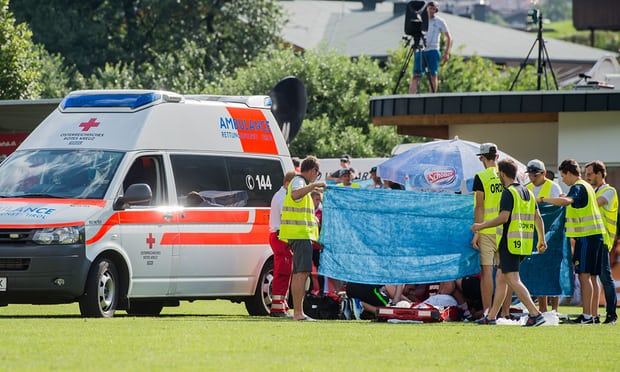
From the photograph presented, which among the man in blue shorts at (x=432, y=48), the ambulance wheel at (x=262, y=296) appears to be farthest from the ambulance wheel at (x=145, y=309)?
the man in blue shorts at (x=432, y=48)

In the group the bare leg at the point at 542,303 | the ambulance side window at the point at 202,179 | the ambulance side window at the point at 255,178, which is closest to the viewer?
the ambulance side window at the point at 202,179

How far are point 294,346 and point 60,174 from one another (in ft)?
16.3

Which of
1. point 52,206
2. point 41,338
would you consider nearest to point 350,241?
point 52,206

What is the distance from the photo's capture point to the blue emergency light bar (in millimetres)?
16906

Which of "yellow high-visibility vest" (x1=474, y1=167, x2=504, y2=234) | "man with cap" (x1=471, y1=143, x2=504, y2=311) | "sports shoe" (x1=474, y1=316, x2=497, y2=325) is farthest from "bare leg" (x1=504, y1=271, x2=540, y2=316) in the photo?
"yellow high-visibility vest" (x1=474, y1=167, x2=504, y2=234)

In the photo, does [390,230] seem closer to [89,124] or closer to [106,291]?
[106,291]

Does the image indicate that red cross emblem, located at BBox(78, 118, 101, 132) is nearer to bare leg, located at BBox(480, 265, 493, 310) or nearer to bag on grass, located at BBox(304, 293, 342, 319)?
bag on grass, located at BBox(304, 293, 342, 319)

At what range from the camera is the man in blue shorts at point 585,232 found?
16.9 m

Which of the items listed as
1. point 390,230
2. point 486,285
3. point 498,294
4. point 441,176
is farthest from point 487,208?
point 441,176

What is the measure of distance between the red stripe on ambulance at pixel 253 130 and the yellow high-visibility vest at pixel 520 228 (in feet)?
12.9

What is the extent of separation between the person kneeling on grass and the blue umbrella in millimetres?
3605

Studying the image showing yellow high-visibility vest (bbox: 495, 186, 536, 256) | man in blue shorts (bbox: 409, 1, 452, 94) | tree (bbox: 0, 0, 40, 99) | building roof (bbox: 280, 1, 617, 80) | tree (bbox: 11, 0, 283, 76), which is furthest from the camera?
building roof (bbox: 280, 1, 617, 80)

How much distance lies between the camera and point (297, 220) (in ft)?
53.6

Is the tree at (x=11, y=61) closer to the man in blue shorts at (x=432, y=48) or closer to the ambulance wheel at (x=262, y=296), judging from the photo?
the man in blue shorts at (x=432, y=48)
